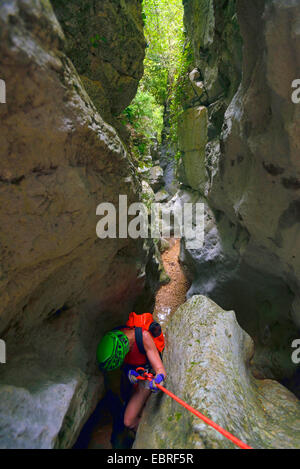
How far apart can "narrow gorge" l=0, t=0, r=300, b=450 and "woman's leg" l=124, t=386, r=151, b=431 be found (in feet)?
0.88

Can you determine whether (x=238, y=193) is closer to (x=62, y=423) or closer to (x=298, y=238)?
(x=298, y=238)

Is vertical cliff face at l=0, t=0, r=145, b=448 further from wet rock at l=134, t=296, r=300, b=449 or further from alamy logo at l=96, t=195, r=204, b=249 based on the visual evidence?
wet rock at l=134, t=296, r=300, b=449

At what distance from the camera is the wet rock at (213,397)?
176 cm

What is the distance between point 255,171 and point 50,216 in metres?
2.68

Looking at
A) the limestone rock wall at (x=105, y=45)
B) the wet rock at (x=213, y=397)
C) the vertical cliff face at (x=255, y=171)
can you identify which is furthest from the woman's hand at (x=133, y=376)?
A: the limestone rock wall at (x=105, y=45)

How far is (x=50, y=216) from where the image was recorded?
214 cm

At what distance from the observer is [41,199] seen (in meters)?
2.01

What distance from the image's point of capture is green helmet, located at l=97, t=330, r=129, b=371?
9.20 ft

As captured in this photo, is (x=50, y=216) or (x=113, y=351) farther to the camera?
(x=113, y=351)

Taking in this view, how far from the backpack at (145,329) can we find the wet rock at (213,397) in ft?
0.44

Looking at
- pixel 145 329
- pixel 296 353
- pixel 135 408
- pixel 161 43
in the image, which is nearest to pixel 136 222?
pixel 145 329

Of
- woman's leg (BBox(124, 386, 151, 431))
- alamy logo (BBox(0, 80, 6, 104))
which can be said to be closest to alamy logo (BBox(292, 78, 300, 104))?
alamy logo (BBox(0, 80, 6, 104))

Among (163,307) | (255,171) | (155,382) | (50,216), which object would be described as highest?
(255,171)

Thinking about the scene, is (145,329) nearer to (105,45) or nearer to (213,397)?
(213,397)
